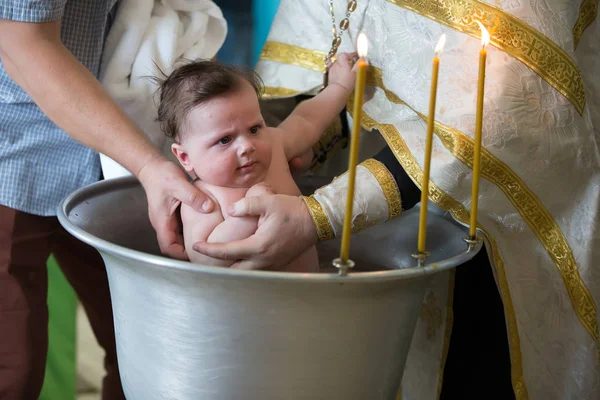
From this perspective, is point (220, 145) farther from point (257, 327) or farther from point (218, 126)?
point (257, 327)

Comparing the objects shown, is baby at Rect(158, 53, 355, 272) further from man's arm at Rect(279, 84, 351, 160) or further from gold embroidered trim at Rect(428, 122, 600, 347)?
gold embroidered trim at Rect(428, 122, 600, 347)

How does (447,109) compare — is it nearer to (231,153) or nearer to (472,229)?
(472,229)

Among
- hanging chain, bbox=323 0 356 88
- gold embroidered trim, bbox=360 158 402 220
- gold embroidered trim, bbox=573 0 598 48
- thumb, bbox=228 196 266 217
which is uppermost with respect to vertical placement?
gold embroidered trim, bbox=573 0 598 48

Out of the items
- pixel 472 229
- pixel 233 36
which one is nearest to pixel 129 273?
pixel 472 229

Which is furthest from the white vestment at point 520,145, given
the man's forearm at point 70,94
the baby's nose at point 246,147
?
the man's forearm at point 70,94

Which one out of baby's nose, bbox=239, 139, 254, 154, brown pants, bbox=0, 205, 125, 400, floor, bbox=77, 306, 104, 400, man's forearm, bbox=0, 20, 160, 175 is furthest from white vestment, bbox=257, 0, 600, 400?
floor, bbox=77, 306, 104, 400

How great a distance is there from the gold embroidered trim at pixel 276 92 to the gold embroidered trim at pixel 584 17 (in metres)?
0.39

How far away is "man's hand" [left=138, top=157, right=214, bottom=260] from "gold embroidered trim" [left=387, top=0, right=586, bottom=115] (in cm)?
34

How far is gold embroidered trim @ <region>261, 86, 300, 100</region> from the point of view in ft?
3.36

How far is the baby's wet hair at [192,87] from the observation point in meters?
0.80

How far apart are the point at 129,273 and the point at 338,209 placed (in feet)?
0.75

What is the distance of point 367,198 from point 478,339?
1.00 feet

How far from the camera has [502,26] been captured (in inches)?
29.2

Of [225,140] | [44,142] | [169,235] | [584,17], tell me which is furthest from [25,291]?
[584,17]
